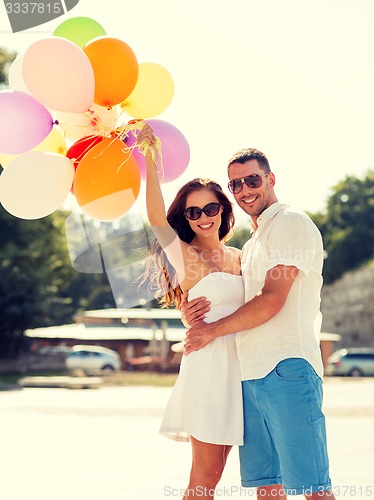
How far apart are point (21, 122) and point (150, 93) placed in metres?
0.88

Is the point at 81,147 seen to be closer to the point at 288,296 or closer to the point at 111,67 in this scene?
the point at 111,67

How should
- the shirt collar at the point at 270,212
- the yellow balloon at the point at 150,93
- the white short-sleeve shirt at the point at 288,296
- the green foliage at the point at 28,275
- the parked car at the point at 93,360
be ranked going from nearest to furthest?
the white short-sleeve shirt at the point at 288,296
the shirt collar at the point at 270,212
the yellow balloon at the point at 150,93
the green foliage at the point at 28,275
the parked car at the point at 93,360

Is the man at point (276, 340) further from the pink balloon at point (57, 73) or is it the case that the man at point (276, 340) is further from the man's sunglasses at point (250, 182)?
the pink balloon at point (57, 73)

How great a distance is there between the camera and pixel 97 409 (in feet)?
45.3

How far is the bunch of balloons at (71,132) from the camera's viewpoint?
13.7 feet

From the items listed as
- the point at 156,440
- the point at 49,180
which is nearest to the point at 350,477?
the point at 156,440

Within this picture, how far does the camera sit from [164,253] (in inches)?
158

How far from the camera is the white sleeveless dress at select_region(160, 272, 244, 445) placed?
3.81 m

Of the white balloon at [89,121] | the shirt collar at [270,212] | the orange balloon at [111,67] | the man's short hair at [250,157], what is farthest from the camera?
the white balloon at [89,121]

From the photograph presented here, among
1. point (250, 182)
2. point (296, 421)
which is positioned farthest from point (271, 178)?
point (296, 421)

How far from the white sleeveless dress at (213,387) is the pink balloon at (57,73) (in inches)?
49.9

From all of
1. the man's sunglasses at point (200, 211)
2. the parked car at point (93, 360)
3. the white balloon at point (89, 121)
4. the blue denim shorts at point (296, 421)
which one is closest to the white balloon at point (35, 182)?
the white balloon at point (89, 121)

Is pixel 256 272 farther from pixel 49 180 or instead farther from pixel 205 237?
pixel 49 180

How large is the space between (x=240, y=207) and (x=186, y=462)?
4361 mm
